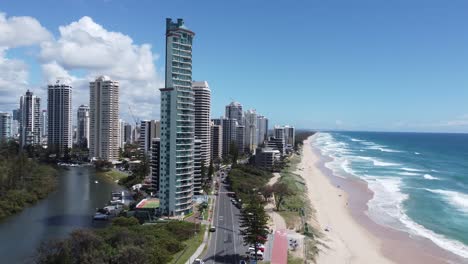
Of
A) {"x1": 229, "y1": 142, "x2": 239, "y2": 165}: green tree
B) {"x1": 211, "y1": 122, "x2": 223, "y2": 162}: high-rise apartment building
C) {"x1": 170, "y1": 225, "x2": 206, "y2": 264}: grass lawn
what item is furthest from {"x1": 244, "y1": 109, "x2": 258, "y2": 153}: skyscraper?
{"x1": 170, "y1": 225, "x2": 206, "y2": 264}: grass lawn

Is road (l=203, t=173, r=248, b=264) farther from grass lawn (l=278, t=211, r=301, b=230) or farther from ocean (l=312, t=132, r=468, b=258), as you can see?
ocean (l=312, t=132, r=468, b=258)

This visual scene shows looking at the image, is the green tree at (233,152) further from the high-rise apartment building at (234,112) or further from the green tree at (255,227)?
the green tree at (255,227)

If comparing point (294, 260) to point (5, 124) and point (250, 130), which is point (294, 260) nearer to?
point (250, 130)

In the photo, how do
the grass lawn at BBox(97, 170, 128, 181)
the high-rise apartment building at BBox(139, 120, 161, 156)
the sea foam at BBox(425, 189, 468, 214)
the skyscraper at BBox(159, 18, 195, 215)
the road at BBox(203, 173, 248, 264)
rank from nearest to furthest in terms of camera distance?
the road at BBox(203, 173, 248, 264) → the skyscraper at BBox(159, 18, 195, 215) → the sea foam at BBox(425, 189, 468, 214) → the grass lawn at BBox(97, 170, 128, 181) → the high-rise apartment building at BBox(139, 120, 161, 156)

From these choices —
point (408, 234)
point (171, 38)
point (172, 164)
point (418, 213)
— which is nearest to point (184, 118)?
point (172, 164)

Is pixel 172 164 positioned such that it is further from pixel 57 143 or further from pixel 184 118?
pixel 57 143

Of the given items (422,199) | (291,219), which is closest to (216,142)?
(422,199)
